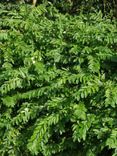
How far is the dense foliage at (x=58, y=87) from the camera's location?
13.8 ft

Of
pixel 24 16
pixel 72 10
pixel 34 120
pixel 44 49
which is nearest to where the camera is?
pixel 34 120

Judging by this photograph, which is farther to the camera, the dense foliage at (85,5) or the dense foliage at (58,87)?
the dense foliage at (85,5)

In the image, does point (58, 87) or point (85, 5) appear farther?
point (85, 5)

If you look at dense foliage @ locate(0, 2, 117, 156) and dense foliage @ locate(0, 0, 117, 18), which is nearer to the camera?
dense foliage @ locate(0, 2, 117, 156)

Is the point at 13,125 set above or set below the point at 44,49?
below

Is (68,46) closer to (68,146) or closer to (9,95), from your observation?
(9,95)

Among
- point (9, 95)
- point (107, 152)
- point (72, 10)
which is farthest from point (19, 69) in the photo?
point (72, 10)

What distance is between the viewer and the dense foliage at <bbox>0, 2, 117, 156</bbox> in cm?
420

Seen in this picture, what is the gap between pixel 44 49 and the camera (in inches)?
205

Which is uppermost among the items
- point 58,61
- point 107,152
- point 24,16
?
point 24,16

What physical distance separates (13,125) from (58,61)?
0.85m

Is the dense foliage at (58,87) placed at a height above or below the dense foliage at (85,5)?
below

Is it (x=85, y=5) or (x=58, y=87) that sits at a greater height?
(x=85, y=5)

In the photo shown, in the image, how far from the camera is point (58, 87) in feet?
14.8
